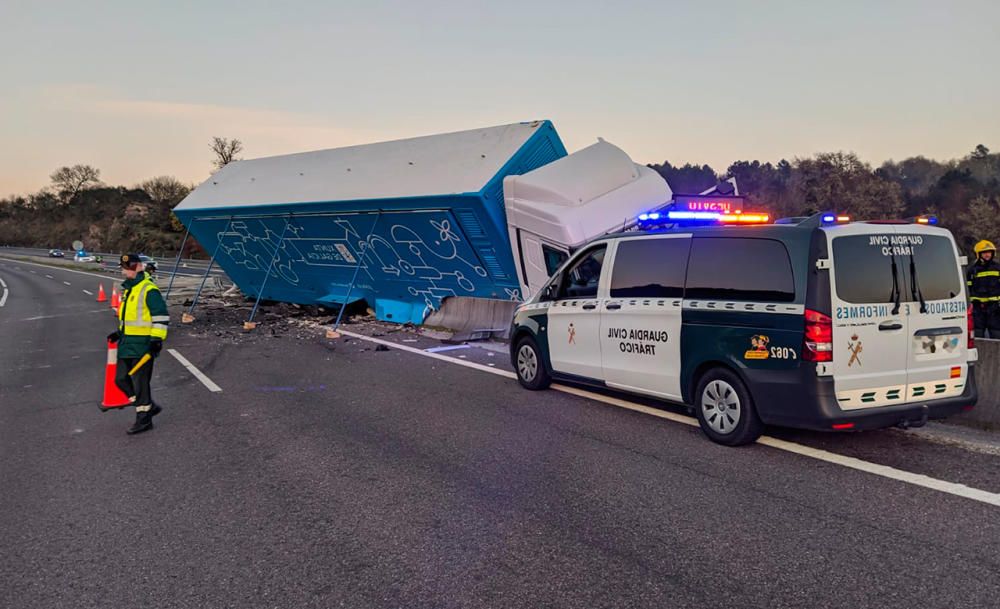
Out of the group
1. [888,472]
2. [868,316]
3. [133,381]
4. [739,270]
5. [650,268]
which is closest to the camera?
[888,472]

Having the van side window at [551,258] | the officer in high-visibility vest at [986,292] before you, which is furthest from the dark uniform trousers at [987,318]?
the van side window at [551,258]

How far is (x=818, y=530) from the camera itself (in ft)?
12.3

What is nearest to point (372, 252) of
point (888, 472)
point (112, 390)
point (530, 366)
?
point (530, 366)

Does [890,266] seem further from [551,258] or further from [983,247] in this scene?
[551,258]

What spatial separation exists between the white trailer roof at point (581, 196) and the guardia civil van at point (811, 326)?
4555 mm

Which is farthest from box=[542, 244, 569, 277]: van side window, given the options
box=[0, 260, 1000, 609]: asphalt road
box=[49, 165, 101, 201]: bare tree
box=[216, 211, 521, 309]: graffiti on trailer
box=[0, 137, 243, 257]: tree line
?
box=[49, 165, 101, 201]: bare tree

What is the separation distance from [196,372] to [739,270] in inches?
308

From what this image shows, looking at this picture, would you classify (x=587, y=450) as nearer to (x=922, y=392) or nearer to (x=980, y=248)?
(x=922, y=392)

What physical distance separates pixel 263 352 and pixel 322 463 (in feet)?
22.0

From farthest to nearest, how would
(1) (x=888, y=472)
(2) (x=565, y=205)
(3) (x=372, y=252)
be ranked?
1. (3) (x=372, y=252)
2. (2) (x=565, y=205)
3. (1) (x=888, y=472)

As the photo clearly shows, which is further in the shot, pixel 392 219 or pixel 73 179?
pixel 73 179

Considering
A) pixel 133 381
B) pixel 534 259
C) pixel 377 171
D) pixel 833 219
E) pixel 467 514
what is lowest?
pixel 467 514

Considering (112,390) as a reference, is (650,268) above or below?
above

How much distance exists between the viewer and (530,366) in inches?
304
